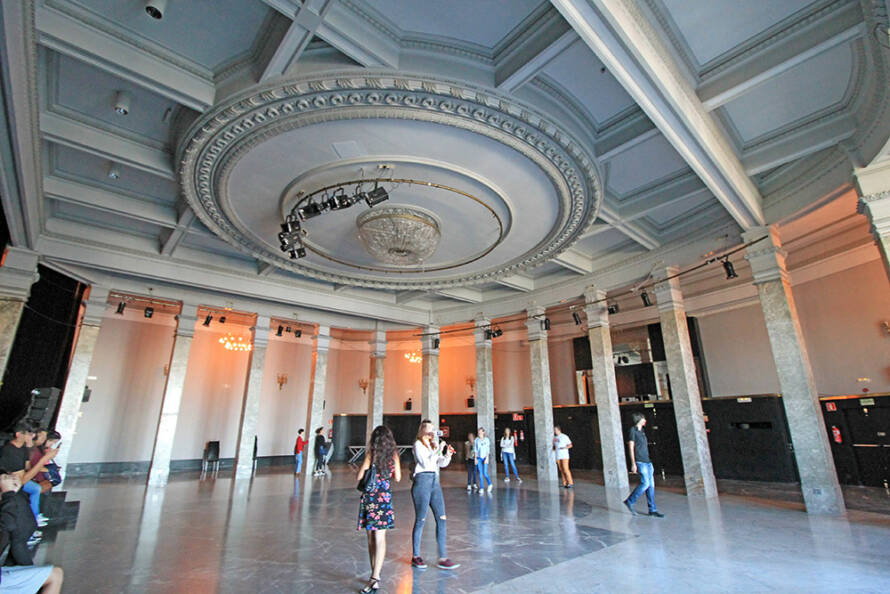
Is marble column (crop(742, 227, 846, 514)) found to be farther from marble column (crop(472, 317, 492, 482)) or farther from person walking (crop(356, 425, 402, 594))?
marble column (crop(472, 317, 492, 482))

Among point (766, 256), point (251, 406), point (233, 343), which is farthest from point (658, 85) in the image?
point (233, 343)

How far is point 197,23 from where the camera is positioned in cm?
462

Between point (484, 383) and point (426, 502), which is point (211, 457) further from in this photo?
point (426, 502)

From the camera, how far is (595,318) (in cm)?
1059

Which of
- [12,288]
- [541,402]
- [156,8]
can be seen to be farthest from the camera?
[541,402]

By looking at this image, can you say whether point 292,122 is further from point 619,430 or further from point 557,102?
point 619,430

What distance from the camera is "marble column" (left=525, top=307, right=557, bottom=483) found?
10.9m

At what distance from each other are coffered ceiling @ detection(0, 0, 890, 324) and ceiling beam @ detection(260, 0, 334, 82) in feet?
0.05

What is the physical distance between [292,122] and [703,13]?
4.72m

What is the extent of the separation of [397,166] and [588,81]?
2.72 meters

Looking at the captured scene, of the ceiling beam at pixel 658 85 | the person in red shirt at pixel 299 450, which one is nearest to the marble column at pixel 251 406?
the person in red shirt at pixel 299 450

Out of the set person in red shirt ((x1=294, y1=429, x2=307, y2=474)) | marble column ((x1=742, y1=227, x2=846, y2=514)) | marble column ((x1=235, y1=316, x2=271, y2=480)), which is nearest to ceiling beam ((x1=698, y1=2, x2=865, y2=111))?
marble column ((x1=742, y1=227, x2=846, y2=514))

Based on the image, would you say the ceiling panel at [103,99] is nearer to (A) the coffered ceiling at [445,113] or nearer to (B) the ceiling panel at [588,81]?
(A) the coffered ceiling at [445,113]

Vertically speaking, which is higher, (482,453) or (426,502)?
(482,453)
